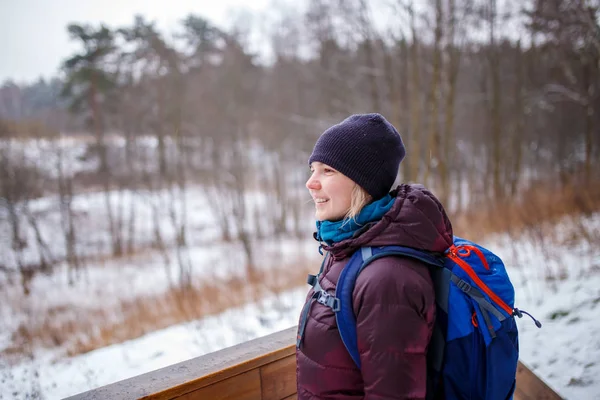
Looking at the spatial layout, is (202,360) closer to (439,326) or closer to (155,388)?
(155,388)

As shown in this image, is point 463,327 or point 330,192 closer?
point 463,327

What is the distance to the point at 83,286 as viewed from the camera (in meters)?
14.7

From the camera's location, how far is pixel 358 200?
121 centimetres

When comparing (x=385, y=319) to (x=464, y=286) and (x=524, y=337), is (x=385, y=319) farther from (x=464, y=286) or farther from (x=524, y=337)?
(x=524, y=337)

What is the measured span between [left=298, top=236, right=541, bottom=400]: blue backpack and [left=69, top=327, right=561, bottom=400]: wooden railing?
684 millimetres

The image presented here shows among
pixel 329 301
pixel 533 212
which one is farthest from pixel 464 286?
pixel 533 212

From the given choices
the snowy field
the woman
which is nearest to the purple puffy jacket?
the woman

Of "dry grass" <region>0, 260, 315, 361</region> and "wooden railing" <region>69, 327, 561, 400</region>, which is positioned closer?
"wooden railing" <region>69, 327, 561, 400</region>

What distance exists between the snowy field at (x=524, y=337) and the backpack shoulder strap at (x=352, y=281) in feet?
6.47

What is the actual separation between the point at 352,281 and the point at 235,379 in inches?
31.3

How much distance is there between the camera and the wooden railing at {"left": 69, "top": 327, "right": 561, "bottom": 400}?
54.8 inches

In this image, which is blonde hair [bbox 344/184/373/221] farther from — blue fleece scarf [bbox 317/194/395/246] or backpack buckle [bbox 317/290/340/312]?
backpack buckle [bbox 317/290/340/312]

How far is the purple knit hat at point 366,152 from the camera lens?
3.90 feet

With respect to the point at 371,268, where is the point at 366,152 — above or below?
above
